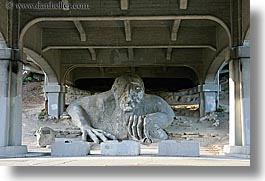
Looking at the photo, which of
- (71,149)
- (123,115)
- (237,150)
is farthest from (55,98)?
(237,150)

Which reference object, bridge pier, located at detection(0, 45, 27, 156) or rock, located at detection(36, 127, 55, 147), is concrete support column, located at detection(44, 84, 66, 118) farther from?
bridge pier, located at detection(0, 45, 27, 156)

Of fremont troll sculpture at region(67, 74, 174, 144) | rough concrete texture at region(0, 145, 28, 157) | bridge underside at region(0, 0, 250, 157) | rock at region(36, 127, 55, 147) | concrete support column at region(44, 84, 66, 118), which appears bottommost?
rough concrete texture at region(0, 145, 28, 157)

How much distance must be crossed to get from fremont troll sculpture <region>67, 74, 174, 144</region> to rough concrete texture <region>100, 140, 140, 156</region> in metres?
2.50

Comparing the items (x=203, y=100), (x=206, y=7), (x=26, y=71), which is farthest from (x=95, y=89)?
(x=206, y=7)

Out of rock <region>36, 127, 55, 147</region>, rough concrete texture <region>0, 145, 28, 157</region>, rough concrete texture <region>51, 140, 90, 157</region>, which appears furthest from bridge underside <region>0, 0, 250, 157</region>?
rock <region>36, 127, 55, 147</region>

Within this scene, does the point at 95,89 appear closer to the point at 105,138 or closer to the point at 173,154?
the point at 105,138

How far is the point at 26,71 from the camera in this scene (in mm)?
31438

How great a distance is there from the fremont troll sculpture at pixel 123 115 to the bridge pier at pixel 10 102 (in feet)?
7.98

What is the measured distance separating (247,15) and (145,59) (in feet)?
31.5

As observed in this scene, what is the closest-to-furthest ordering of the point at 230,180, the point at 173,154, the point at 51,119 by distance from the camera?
the point at 230,180, the point at 173,154, the point at 51,119

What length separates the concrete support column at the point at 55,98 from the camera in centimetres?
2152

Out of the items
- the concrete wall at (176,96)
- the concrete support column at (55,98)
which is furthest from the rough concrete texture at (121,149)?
the concrete wall at (176,96)

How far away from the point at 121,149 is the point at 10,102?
3614 millimetres

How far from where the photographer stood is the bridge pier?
12297 millimetres
